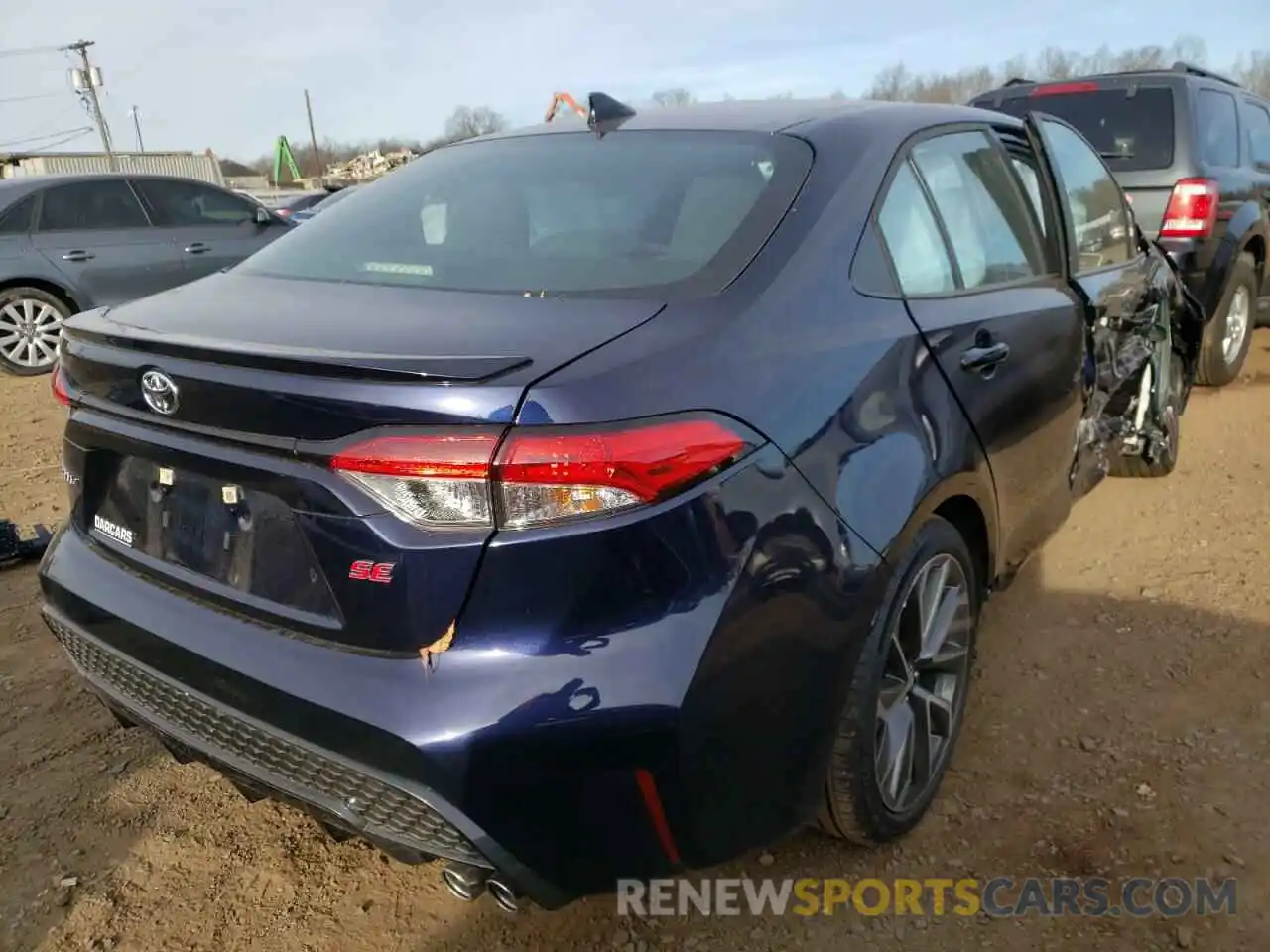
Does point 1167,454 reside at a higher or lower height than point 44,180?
lower

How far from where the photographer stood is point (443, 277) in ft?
6.77

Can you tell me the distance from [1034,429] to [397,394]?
1882mm

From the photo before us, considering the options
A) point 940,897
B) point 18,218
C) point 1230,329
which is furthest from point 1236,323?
point 18,218

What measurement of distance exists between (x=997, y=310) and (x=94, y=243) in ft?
25.7

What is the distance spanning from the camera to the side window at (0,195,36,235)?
7.72 metres

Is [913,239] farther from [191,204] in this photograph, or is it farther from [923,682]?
[191,204]

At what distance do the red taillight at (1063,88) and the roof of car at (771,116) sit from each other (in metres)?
3.92

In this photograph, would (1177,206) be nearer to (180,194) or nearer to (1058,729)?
(1058,729)

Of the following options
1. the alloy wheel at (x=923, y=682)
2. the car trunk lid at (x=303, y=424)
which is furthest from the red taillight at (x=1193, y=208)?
the car trunk lid at (x=303, y=424)

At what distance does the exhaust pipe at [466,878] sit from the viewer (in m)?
1.65

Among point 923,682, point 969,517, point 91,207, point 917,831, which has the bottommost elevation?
point 917,831

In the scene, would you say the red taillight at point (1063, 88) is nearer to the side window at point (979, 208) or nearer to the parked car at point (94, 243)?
the side window at point (979, 208)

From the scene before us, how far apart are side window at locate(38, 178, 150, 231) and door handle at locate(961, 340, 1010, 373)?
26.1 feet

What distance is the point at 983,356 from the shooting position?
2.36m
